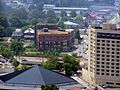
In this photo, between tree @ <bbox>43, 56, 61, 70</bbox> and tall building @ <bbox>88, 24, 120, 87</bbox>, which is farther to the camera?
tree @ <bbox>43, 56, 61, 70</bbox>

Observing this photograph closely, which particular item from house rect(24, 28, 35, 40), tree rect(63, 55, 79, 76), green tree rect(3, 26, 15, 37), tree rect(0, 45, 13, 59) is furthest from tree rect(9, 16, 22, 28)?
tree rect(63, 55, 79, 76)

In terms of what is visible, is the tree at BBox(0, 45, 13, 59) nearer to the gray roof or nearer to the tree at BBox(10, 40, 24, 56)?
the tree at BBox(10, 40, 24, 56)

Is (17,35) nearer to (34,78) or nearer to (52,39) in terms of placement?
(52,39)

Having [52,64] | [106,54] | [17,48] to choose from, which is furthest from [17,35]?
[106,54]

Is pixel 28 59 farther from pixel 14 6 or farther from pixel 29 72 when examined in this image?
pixel 14 6

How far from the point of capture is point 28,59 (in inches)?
1278

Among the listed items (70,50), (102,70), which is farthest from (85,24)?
(102,70)

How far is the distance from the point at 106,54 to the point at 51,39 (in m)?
12.6

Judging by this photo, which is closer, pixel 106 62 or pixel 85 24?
pixel 106 62

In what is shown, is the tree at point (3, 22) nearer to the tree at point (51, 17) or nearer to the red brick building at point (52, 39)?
the tree at point (51, 17)

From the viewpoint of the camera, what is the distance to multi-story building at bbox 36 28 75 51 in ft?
120

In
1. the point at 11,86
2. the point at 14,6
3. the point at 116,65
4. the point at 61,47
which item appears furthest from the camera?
the point at 14,6

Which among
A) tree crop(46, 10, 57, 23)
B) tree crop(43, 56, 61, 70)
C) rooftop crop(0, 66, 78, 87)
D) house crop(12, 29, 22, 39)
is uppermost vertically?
rooftop crop(0, 66, 78, 87)

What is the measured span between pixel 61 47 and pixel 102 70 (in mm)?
12387
